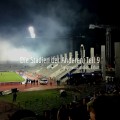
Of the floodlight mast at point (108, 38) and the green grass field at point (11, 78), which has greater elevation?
the floodlight mast at point (108, 38)

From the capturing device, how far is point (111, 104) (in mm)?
2543

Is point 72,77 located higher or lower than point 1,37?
lower

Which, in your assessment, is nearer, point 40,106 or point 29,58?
point 40,106

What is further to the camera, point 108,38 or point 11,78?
point 11,78

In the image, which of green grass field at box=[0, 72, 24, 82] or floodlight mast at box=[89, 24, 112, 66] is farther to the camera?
floodlight mast at box=[89, 24, 112, 66]

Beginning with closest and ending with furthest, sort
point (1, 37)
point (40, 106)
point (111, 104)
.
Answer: point (111, 104) < point (40, 106) < point (1, 37)

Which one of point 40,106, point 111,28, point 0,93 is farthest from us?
point 111,28

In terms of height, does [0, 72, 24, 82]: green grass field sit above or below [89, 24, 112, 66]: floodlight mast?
below

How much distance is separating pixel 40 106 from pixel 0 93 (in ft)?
33.9

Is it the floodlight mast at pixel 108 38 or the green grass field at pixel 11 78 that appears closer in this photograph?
the green grass field at pixel 11 78

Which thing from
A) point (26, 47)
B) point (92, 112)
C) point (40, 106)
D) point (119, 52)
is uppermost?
point (26, 47)

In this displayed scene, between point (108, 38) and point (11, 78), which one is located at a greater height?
point (108, 38)

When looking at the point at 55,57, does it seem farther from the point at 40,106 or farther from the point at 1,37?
the point at 40,106

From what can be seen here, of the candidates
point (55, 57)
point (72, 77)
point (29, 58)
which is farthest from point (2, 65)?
point (72, 77)
